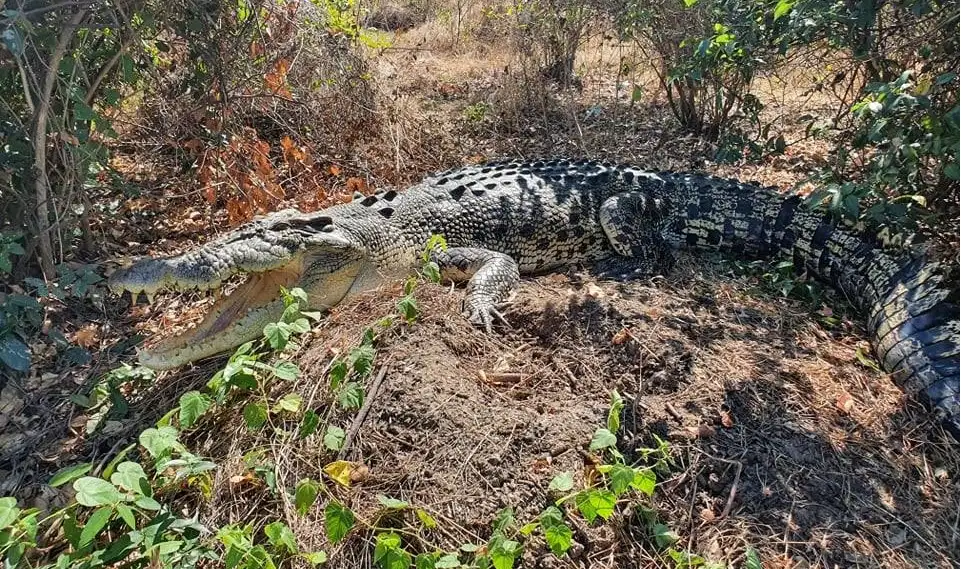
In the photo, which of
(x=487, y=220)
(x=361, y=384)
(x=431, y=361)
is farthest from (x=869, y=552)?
(x=487, y=220)

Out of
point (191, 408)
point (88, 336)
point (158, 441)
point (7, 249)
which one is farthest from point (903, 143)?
point (88, 336)

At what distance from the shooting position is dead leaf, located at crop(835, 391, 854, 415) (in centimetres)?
278

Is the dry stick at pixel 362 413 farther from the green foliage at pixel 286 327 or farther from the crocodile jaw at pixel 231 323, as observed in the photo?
the crocodile jaw at pixel 231 323

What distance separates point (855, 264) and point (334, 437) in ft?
10.1

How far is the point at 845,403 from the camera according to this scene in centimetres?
282

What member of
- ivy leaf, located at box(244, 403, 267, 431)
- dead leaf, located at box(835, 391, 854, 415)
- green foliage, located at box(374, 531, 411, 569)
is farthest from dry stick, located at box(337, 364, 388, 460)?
dead leaf, located at box(835, 391, 854, 415)

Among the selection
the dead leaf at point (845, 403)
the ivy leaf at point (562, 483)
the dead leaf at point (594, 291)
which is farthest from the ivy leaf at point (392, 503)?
the dead leaf at point (845, 403)

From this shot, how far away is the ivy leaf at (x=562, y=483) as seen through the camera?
2170 mm

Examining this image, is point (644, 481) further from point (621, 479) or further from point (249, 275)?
point (249, 275)

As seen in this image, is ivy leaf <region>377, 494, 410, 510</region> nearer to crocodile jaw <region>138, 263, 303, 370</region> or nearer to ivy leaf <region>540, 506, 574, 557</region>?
ivy leaf <region>540, 506, 574, 557</region>

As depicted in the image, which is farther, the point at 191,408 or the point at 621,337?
the point at 621,337

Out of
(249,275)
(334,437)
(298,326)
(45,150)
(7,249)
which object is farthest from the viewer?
(45,150)

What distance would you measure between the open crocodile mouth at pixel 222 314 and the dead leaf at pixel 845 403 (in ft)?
8.60

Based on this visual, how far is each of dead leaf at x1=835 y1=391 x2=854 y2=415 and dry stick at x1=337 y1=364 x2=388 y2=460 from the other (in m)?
1.98
